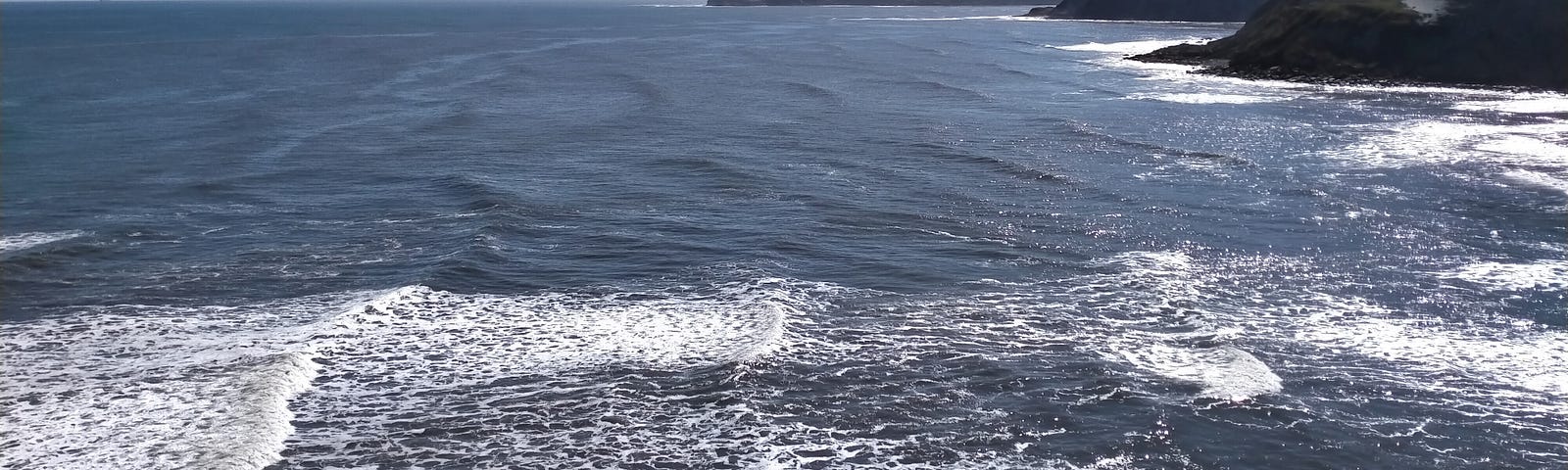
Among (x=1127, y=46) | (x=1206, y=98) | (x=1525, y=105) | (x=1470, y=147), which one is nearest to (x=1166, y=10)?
(x=1127, y=46)

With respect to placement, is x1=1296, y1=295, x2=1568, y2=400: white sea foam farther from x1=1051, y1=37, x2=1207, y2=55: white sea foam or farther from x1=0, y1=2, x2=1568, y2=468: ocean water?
x1=1051, y1=37, x2=1207, y2=55: white sea foam

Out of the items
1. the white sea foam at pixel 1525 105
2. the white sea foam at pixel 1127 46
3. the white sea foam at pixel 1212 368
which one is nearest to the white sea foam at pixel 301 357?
the white sea foam at pixel 1212 368

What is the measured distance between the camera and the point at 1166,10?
175375mm

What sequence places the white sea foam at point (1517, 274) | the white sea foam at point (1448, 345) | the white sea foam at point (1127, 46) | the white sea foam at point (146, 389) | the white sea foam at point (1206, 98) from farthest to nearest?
the white sea foam at point (1127, 46) → the white sea foam at point (1206, 98) → the white sea foam at point (1517, 274) → the white sea foam at point (1448, 345) → the white sea foam at point (146, 389)

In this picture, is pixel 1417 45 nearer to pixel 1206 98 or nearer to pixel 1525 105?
pixel 1525 105

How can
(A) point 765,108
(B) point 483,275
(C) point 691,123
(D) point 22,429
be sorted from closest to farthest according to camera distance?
1. (D) point 22,429
2. (B) point 483,275
3. (C) point 691,123
4. (A) point 765,108

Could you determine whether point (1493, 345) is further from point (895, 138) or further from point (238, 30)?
point (238, 30)

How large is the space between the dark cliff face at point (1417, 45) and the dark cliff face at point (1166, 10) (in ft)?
276

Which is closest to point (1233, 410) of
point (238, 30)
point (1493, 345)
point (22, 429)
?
point (1493, 345)

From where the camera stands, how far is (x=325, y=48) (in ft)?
380

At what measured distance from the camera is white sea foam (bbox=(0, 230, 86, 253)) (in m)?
31.3

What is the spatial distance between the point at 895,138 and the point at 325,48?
267ft

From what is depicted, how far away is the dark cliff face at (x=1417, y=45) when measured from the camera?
7331cm

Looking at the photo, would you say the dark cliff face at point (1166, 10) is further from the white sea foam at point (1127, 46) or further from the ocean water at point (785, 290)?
the ocean water at point (785, 290)
